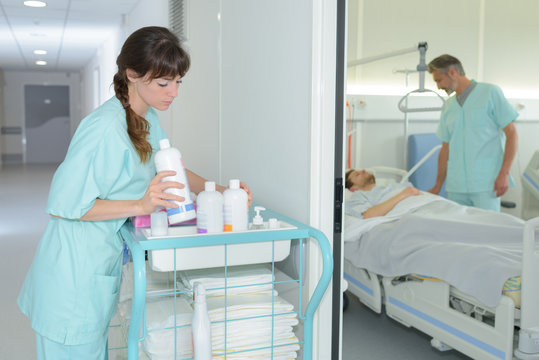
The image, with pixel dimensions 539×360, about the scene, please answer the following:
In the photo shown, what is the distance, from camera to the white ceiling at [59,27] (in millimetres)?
5736

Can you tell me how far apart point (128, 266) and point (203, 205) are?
60 centimetres

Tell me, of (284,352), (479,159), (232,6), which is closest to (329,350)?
(284,352)

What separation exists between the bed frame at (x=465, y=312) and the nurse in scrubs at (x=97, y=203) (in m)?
1.50

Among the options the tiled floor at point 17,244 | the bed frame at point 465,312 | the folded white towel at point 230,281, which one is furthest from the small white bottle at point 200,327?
the tiled floor at point 17,244

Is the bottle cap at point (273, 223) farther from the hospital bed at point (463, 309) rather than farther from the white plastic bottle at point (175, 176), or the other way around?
the hospital bed at point (463, 309)

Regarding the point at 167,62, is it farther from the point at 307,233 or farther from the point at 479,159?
the point at 479,159

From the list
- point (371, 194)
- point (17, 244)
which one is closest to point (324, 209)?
point (371, 194)

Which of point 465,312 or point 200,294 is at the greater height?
point 200,294

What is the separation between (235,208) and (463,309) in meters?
1.48

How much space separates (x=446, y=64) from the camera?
353 cm

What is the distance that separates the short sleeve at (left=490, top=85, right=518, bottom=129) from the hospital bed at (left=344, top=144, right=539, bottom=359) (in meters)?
1.45

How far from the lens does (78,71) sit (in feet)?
46.9

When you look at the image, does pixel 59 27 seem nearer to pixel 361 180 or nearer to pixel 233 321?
pixel 361 180

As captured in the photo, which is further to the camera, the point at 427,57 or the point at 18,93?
the point at 18,93
